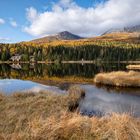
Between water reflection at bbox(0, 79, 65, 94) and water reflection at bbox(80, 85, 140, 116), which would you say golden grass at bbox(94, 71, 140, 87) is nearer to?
water reflection at bbox(80, 85, 140, 116)

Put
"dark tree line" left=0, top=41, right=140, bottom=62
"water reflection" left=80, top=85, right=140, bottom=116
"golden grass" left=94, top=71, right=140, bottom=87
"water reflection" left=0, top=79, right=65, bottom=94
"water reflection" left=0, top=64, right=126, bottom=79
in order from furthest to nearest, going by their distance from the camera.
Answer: "dark tree line" left=0, top=41, right=140, bottom=62 → "water reflection" left=0, top=64, right=126, bottom=79 → "golden grass" left=94, top=71, right=140, bottom=87 → "water reflection" left=0, top=79, right=65, bottom=94 → "water reflection" left=80, top=85, right=140, bottom=116

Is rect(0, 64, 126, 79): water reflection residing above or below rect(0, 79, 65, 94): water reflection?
below

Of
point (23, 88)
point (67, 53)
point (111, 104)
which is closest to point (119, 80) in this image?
point (111, 104)

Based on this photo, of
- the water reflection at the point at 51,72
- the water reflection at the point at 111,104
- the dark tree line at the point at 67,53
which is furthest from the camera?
the dark tree line at the point at 67,53

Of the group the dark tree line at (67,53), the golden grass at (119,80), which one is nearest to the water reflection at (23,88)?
the golden grass at (119,80)

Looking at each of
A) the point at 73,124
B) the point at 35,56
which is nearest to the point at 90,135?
the point at 73,124

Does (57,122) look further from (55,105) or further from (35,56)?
(35,56)

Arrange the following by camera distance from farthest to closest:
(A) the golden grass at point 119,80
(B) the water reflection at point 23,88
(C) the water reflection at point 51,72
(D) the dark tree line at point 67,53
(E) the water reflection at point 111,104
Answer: (D) the dark tree line at point 67,53 → (C) the water reflection at point 51,72 → (A) the golden grass at point 119,80 → (B) the water reflection at point 23,88 → (E) the water reflection at point 111,104

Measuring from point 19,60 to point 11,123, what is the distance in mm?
142485

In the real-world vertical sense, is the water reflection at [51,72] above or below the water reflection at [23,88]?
below

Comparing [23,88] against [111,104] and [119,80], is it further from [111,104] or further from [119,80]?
[111,104]

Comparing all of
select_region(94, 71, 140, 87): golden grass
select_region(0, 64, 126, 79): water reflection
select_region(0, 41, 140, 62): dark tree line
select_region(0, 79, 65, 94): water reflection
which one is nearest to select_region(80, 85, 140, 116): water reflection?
select_region(0, 79, 65, 94): water reflection

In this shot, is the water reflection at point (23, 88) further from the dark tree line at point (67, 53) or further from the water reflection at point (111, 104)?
the dark tree line at point (67, 53)

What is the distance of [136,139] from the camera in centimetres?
838
